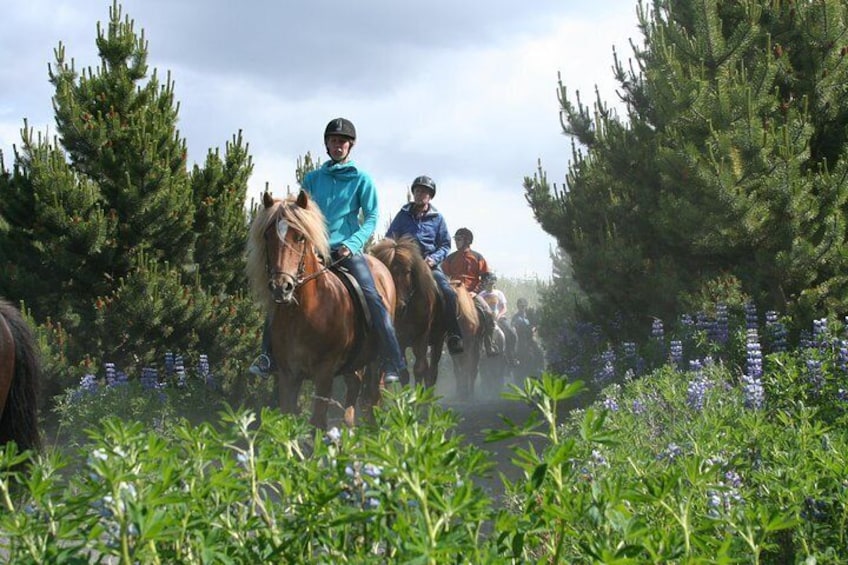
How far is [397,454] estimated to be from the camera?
6.70 feet

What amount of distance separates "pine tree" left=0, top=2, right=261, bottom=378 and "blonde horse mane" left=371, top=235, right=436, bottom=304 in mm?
1889

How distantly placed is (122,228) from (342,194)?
3.13 m

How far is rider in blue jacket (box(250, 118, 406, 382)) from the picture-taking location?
848 centimetres

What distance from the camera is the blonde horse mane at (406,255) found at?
10.4 meters

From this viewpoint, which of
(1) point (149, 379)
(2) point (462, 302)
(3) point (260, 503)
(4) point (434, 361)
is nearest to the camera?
(3) point (260, 503)

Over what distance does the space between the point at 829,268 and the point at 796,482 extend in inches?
278

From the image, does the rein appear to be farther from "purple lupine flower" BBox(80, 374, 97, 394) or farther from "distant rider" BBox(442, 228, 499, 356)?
"distant rider" BBox(442, 228, 499, 356)

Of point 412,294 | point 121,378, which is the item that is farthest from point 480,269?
point 121,378

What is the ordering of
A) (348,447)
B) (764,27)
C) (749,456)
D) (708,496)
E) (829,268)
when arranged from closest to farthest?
(348,447) → (708,496) → (749,456) → (829,268) → (764,27)

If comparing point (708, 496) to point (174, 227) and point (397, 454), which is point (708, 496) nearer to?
point (397, 454)

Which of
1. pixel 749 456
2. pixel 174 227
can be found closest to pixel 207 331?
pixel 174 227

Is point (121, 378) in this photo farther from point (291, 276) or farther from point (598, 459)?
point (598, 459)

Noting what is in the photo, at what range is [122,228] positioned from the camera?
409 inches

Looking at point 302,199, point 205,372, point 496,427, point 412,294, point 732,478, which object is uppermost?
point 302,199
